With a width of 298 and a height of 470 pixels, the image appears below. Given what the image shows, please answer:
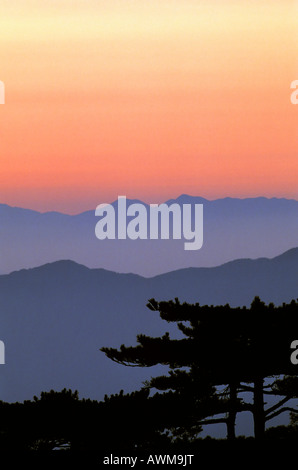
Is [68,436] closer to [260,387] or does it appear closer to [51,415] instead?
[51,415]

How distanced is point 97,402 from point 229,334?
3.46 m

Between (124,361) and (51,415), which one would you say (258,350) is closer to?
(124,361)

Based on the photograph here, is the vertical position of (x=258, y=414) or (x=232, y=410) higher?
(x=232, y=410)

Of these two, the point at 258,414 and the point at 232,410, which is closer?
the point at 258,414

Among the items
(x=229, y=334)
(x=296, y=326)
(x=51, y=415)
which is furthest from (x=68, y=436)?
(x=296, y=326)

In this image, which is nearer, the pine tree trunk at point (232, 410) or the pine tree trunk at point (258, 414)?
the pine tree trunk at point (258, 414)

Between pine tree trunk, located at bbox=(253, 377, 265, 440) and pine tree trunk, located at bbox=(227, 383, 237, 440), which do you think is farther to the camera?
pine tree trunk, located at bbox=(227, 383, 237, 440)
